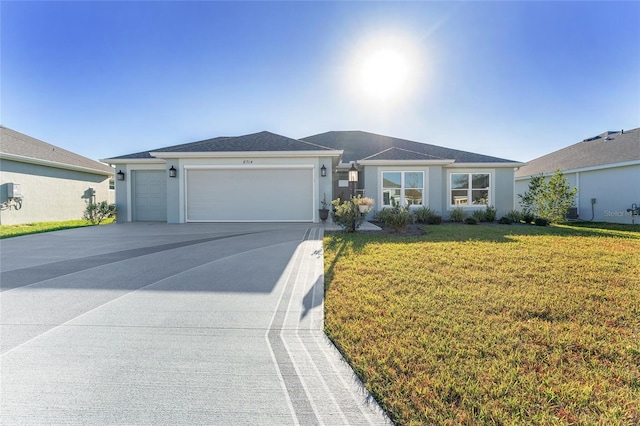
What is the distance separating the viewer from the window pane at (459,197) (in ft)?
45.1

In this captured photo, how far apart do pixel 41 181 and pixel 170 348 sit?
1735 centimetres

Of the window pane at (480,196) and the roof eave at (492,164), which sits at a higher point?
the roof eave at (492,164)

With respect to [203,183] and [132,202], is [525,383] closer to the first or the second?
[203,183]

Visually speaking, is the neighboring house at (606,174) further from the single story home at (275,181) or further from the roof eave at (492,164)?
the single story home at (275,181)

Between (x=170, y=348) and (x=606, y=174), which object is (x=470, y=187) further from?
(x=170, y=348)

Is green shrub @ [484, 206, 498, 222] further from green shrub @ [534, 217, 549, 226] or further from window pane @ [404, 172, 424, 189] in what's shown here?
window pane @ [404, 172, 424, 189]

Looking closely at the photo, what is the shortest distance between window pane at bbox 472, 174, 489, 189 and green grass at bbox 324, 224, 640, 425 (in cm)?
866

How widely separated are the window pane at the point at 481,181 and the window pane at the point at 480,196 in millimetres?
253

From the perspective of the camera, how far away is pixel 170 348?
260 cm

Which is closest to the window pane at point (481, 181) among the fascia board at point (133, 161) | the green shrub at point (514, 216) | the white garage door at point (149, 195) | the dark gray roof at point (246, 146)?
the green shrub at point (514, 216)

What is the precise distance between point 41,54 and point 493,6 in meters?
17.3

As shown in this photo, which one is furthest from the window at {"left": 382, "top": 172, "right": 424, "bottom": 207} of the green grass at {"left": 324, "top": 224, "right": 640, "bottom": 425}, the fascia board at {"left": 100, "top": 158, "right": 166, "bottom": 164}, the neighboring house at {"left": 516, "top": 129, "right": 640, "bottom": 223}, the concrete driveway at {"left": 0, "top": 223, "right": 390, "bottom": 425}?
the fascia board at {"left": 100, "top": 158, "right": 166, "bottom": 164}

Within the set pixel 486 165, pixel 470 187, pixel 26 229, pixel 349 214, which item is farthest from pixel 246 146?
pixel 486 165

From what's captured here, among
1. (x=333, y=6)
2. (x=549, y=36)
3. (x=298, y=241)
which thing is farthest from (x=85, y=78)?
(x=549, y=36)
